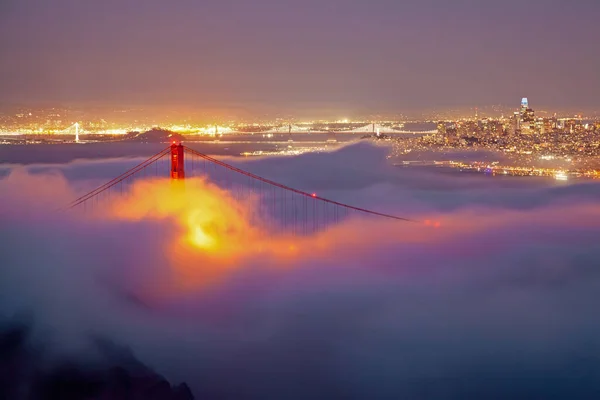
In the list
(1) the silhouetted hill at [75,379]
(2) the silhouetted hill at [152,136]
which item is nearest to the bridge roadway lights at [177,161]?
(1) the silhouetted hill at [75,379]

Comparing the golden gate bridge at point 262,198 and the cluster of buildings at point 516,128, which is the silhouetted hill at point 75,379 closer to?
the golden gate bridge at point 262,198

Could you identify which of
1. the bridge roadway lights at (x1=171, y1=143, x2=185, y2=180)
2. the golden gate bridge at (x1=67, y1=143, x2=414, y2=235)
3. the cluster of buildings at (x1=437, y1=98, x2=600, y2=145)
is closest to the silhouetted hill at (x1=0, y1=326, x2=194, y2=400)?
the bridge roadway lights at (x1=171, y1=143, x2=185, y2=180)

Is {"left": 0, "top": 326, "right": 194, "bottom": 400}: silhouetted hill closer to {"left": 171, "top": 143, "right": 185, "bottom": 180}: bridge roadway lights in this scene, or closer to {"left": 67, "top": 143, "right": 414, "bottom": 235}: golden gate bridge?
{"left": 171, "top": 143, "right": 185, "bottom": 180}: bridge roadway lights

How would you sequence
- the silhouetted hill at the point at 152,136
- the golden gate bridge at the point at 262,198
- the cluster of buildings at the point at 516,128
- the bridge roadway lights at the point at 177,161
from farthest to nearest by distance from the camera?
1. the cluster of buildings at the point at 516,128
2. the silhouetted hill at the point at 152,136
3. the golden gate bridge at the point at 262,198
4. the bridge roadway lights at the point at 177,161

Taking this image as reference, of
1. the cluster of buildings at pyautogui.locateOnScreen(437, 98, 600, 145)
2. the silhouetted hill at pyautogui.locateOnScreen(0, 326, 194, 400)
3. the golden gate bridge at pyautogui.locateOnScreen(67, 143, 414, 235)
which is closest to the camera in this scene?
the silhouetted hill at pyautogui.locateOnScreen(0, 326, 194, 400)

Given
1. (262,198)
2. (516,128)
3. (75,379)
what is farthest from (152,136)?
(75,379)
